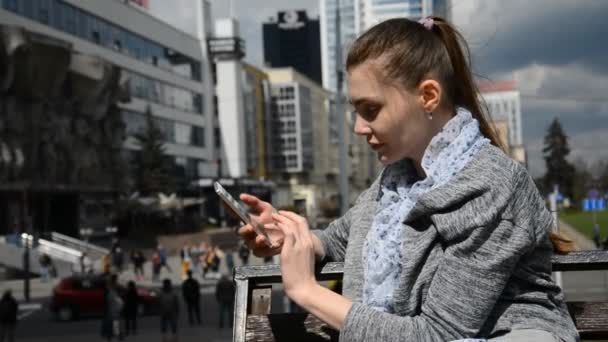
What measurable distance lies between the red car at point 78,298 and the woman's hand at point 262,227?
75.0 feet

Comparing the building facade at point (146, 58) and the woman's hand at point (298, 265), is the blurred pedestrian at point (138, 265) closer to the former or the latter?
the building facade at point (146, 58)

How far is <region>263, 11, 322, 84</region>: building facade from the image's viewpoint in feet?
547

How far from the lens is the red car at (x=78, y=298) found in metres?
24.3

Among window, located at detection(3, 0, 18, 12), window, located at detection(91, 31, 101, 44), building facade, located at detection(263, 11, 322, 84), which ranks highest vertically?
building facade, located at detection(263, 11, 322, 84)

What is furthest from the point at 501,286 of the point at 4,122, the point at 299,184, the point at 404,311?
the point at 299,184

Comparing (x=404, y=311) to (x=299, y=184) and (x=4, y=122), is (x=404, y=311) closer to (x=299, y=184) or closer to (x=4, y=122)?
(x=4, y=122)

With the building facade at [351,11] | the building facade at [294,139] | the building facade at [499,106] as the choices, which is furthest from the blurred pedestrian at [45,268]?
the building facade at [294,139]

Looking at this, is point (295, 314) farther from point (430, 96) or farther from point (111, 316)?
point (111, 316)

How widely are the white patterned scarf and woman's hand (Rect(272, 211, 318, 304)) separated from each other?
0.13 metres

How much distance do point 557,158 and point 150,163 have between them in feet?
202

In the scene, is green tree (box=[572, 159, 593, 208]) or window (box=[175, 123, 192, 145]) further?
green tree (box=[572, 159, 593, 208])

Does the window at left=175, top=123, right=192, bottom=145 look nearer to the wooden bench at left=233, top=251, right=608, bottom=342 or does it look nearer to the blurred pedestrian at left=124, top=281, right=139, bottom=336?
the blurred pedestrian at left=124, top=281, right=139, bottom=336

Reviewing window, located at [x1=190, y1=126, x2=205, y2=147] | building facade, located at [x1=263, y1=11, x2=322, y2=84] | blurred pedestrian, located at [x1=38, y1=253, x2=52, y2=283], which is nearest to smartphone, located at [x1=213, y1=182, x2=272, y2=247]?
blurred pedestrian, located at [x1=38, y1=253, x2=52, y2=283]

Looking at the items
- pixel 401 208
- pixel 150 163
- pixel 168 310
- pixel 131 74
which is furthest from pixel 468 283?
pixel 131 74
